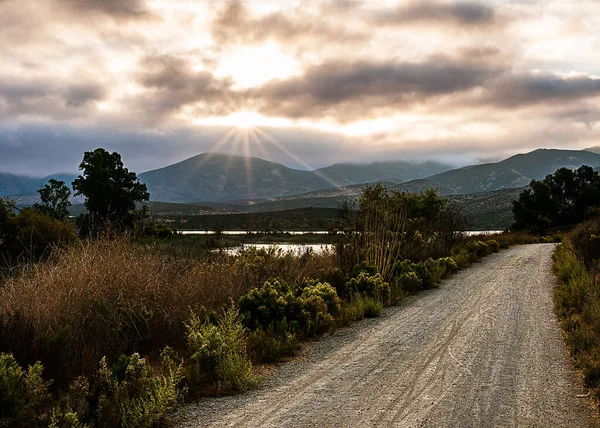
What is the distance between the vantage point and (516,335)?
10211 millimetres

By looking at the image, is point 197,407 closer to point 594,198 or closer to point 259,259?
point 259,259

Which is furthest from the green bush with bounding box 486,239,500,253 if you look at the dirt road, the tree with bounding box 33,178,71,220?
the tree with bounding box 33,178,71,220

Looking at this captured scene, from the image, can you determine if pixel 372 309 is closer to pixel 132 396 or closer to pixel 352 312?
pixel 352 312

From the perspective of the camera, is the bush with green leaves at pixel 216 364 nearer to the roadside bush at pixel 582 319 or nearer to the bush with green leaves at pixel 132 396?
the bush with green leaves at pixel 132 396

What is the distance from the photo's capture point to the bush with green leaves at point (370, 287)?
14148mm

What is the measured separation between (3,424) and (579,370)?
783cm

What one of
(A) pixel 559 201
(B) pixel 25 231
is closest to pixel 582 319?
(B) pixel 25 231

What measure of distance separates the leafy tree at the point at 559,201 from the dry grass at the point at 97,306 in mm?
51589

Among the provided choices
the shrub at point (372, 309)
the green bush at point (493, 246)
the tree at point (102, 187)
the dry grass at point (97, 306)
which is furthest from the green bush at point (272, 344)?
the tree at point (102, 187)

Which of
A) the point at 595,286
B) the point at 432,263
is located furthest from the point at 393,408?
the point at 432,263

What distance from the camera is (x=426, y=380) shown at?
737 cm

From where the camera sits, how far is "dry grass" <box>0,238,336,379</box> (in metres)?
6.75

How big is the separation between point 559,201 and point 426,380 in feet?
185

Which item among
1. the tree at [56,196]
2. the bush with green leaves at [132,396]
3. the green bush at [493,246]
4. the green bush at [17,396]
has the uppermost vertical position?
the tree at [56,196]
